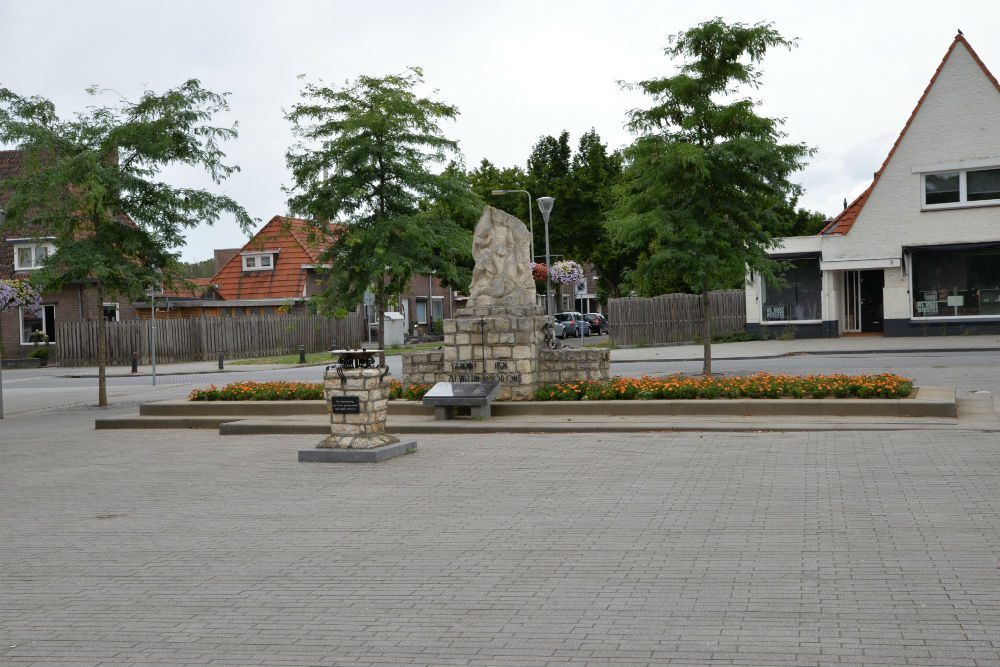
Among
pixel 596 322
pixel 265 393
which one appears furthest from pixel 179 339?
pixel 265 393

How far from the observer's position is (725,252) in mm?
19656

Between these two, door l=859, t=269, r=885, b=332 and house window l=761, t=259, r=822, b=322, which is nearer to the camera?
house window l=761, t=259, r=822, b=322

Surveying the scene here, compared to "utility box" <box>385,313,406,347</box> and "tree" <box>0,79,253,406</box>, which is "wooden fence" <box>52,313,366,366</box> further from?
"tree" <box>0,79,253,406</box>

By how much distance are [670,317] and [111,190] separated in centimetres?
2521

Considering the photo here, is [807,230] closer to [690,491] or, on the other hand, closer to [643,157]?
[643,157]

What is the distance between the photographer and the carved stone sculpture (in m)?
16.4

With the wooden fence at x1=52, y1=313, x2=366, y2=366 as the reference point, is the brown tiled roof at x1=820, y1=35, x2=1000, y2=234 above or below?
above

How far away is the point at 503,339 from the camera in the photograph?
1576 cm

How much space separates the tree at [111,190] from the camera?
20.1 m

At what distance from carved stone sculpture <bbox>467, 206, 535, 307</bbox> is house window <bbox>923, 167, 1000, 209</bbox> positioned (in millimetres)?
22413

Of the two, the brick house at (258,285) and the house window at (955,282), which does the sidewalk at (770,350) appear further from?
the brick house at (258,285)

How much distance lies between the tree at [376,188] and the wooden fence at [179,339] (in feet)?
64.5

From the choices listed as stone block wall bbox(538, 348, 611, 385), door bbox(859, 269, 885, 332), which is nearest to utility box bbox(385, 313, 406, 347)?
door bbox(859, 269, 885, 332)

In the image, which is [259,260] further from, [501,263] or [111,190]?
[501,263]
